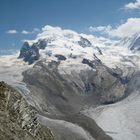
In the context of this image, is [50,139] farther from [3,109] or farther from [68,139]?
[68,139]

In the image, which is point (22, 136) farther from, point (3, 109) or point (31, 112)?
point (31, 112)

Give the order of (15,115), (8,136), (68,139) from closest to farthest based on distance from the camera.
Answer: (8,136) → (15,115) → (68,139)

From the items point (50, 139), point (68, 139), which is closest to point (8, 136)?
point (50, 139)

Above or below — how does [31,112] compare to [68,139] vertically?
above

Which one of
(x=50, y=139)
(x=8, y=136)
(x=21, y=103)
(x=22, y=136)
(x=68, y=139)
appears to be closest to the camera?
(x=8, y=136)

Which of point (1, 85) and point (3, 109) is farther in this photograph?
point (1, 85)

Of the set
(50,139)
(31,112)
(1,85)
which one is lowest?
(50,139)
